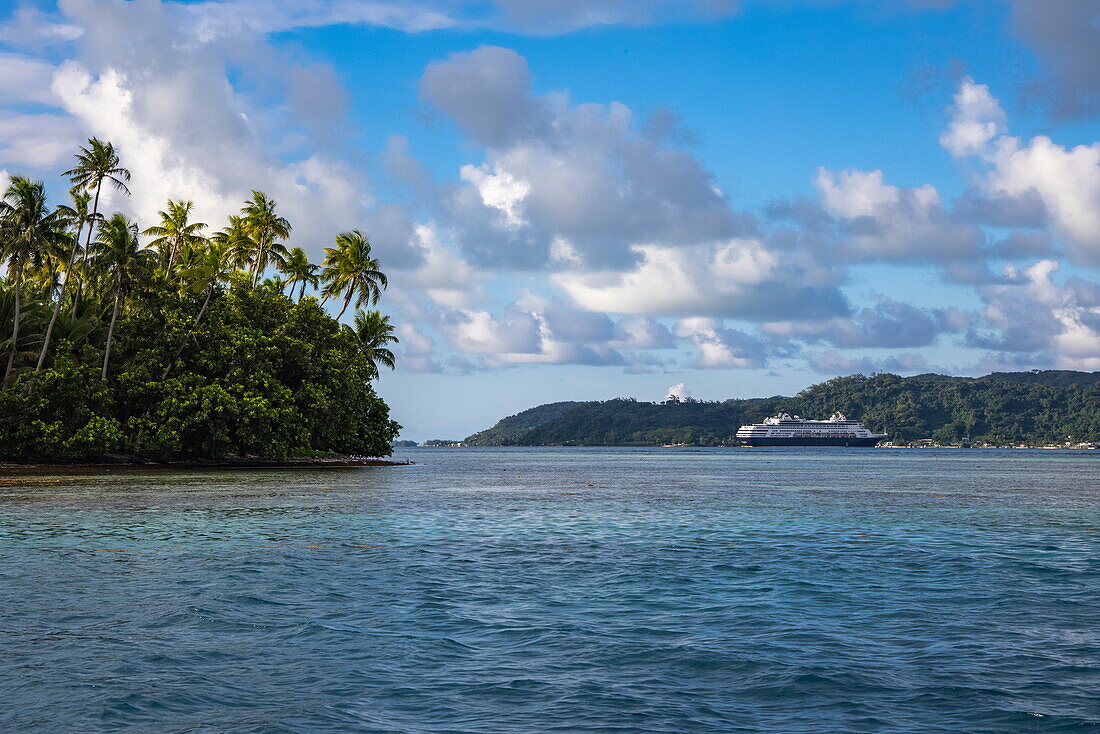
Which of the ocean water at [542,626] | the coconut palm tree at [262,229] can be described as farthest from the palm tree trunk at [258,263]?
the ocean water at [542,626]

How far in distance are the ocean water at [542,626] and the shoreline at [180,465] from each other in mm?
33801

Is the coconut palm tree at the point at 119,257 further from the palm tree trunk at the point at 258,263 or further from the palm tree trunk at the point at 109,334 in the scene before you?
the palm tree trunk at the point at 258,263

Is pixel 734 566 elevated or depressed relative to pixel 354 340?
depressed

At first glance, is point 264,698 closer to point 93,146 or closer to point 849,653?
point 849,653

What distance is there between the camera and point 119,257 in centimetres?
6025

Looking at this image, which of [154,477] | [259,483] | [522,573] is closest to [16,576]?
[522,573]

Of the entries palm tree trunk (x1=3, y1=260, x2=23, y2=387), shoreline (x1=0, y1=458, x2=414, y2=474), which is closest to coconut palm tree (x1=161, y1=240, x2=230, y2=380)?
shoreline (x1=0, y1=458, x2=414, y2=474)

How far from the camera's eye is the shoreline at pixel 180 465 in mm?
59219

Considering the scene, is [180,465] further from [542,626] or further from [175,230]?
[542,626]

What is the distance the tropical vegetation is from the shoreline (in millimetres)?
750

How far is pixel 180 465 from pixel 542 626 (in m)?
60.2

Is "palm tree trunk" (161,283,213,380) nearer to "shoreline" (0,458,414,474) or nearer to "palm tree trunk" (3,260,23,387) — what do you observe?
"shoreline" (0,458,414,474)

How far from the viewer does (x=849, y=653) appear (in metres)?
11.7

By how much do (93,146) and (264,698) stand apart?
60.7 meters
